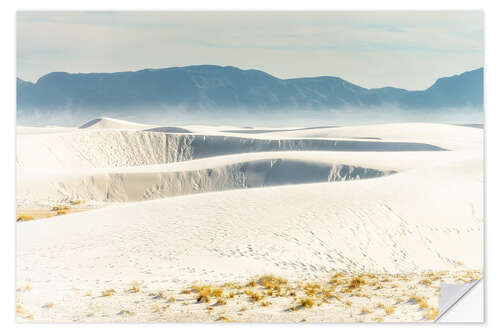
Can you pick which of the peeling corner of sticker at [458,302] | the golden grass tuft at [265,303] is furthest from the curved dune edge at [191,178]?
the golden grass tuft at [265,303]

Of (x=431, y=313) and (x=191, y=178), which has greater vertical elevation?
(x=191, y=178)

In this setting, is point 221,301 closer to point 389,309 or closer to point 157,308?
point 157,308

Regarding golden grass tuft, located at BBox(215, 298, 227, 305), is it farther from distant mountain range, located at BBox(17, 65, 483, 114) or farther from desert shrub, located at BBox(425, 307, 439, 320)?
distant mountain range, located at BBox(17, 65, 483, 114)

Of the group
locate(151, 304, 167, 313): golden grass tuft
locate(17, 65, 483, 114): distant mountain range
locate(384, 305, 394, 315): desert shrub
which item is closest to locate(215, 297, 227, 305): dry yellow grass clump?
locate(151, 304, 167, 313): golden grass tuft

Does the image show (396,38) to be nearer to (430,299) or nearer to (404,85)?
(404,85)

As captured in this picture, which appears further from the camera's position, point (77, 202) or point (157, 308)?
point (77, 202)

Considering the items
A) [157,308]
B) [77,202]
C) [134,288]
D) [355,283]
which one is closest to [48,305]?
[134,288]
